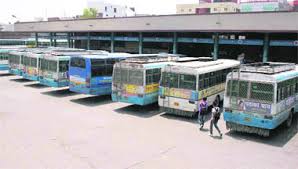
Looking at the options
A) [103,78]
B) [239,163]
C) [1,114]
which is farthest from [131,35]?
[239,163]

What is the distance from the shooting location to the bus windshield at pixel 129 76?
16.3 meters

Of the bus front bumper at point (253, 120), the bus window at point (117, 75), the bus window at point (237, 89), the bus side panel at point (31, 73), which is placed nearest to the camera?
the bus front bumper at point (253, 120)

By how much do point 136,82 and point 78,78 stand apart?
14.9 ft

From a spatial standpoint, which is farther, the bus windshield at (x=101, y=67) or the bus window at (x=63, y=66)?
the bus window at (x=63, y=66)

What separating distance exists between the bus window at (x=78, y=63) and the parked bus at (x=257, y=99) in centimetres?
926

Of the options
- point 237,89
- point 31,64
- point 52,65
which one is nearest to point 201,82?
point 237,89

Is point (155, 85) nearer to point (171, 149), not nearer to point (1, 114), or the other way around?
point (171, 149)

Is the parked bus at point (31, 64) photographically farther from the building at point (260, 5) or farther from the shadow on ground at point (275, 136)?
the building at point (260, 5)

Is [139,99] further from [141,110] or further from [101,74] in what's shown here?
[101,74]

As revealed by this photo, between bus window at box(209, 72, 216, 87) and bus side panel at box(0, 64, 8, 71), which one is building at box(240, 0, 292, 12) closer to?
bus side panel at box(0, 64, 8, 71)

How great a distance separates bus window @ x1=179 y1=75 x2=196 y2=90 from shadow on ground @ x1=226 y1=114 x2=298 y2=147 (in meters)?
2.90

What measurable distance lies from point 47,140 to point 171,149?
469 centimetres

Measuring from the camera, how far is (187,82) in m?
15.2

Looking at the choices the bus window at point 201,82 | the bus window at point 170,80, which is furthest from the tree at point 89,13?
the bus window at point 201,82
